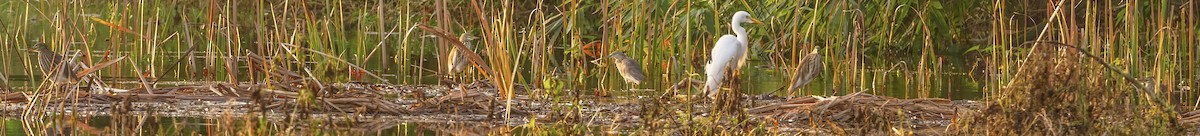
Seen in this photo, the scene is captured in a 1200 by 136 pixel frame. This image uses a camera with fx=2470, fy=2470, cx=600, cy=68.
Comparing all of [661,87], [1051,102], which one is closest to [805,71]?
[661,87]

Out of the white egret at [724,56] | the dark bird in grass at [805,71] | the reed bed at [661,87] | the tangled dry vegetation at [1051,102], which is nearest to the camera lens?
the tangled dry vegetation at [1051,102]

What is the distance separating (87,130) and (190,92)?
143cm

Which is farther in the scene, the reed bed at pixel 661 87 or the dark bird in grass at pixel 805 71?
the dark bird in grass at pixel 805 71

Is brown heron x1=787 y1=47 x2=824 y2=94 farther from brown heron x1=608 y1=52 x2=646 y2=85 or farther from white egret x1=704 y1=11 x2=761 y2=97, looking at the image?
brown heron x1=608 y1=52 x2=646 y2=85

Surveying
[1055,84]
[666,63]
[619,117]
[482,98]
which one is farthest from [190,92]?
[1055,84]

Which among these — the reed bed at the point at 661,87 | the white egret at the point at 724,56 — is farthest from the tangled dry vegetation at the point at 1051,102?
the white egret at the point at 724,56

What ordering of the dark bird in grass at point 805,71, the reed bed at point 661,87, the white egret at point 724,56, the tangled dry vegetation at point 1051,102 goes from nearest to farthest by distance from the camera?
the tangled dry vegetation at point 1051,102 → the reed bed at point 661,87 → the dark bird in grass at point 805,71 → the white egret at point 724,56

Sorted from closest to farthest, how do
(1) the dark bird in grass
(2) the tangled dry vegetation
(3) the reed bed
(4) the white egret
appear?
1. (2) the tangled dry vegetation
2. (3) the reed bed
3. (1) the dark bird in grass
4. (4) the white egret

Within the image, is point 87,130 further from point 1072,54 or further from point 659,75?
point 659,75

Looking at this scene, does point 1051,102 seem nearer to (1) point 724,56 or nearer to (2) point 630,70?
(2) point 630,70

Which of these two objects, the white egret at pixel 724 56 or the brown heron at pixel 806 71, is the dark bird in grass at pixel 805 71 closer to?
the brown heron at pixel 806 71

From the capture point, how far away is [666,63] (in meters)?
9.40

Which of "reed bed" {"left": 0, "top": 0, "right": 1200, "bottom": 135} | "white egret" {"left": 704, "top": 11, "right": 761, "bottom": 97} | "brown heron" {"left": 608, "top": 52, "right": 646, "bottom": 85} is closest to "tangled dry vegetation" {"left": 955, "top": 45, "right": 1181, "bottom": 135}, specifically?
"reed bed" {"left": 0, "top": 0, "right": 1200, "bottom": 135}

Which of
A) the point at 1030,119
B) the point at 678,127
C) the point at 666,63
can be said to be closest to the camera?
the point at 1030,119
